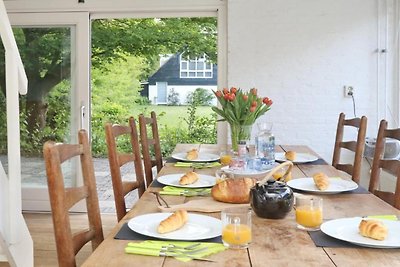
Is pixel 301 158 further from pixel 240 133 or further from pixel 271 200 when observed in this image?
pixel 271 200

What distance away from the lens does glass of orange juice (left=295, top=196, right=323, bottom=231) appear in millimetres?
1327

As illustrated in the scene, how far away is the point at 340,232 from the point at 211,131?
4.63m

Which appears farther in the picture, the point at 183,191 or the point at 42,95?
the point at 42,95

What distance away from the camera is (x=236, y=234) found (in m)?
1.18

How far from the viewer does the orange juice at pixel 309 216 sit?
52.2 inches

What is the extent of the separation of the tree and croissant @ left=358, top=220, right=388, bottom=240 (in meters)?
3.84

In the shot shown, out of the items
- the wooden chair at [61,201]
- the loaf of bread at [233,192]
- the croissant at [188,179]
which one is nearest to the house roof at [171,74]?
the croissant at [188,179]

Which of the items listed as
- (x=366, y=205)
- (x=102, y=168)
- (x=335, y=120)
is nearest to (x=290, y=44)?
(x=335, y=120)

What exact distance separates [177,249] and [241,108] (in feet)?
4.88

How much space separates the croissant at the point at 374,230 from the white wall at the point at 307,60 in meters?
2.89

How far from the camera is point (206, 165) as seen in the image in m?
2.51

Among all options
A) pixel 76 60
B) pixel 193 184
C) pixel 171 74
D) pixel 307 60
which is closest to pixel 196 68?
pixel 171 74

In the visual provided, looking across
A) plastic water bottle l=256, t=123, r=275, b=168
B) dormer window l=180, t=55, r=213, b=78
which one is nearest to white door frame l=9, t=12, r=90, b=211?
dormer window l=180, t=55, r=213, b=78

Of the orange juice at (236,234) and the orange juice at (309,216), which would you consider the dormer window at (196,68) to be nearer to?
the orange juice at (309,216)
